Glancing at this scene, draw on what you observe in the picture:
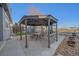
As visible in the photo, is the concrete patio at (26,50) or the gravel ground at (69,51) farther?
the gravel ground at (69,51)

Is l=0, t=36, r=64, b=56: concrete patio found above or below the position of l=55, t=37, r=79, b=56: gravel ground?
above

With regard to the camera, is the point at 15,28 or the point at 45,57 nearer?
the point at 45,57

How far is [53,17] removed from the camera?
536cm

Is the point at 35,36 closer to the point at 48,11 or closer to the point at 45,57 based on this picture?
the point at 48,11

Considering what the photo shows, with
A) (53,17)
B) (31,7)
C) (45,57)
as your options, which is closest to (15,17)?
(31,7)

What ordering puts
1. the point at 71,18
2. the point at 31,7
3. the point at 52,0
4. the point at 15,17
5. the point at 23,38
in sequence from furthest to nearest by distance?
the point at 23,38 → the point at 15,17 → the point at 71,18 → the point at 31,7 → the point at 52,0

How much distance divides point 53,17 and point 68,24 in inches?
28.7

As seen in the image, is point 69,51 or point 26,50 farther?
point 69,51

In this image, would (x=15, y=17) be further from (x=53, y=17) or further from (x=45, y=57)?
(x=45, y=57)

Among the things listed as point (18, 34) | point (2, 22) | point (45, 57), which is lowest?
point (45, 57)

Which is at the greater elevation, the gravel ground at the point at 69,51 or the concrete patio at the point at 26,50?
the concrete patio at the point at 26,50

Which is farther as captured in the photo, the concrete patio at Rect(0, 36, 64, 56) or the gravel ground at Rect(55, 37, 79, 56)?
the gravel ground at Rect(55, 37, 79, 56)

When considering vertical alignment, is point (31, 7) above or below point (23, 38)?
above

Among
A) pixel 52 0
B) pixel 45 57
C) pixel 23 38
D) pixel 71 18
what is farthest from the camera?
pixel 23 38
